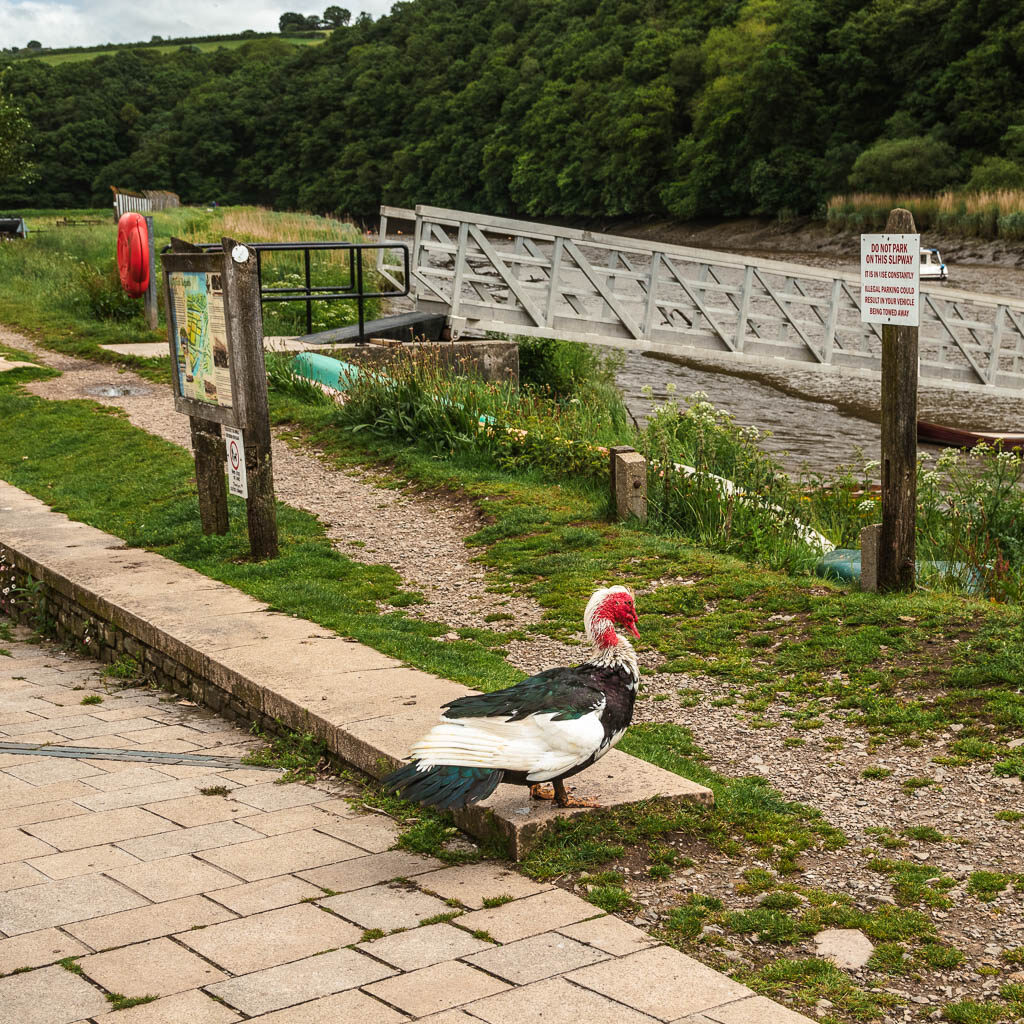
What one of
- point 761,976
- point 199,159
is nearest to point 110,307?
point 761,976

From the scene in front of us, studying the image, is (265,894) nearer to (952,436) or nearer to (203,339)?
(203,339)

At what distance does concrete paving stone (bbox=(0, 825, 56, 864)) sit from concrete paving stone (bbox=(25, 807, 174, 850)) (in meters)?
0.03

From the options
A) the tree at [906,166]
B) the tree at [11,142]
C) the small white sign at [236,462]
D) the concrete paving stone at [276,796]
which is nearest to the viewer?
the concrete paving stone at [276,796]

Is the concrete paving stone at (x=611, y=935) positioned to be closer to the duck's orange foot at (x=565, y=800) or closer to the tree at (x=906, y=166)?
the duck's orange foot at (x=565, y=800)

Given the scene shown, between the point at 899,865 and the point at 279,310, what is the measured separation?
15.8 metres

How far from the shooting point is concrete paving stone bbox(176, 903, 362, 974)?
3.21 m

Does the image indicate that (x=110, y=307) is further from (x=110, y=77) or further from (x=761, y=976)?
(x=110, y=77)

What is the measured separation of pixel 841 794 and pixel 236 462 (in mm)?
4271

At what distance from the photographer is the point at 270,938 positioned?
131 inches

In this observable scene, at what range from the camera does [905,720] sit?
507cm

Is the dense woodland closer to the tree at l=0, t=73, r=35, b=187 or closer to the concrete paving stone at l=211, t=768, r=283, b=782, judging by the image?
the tree at l=0, t=73, r=35, b=187

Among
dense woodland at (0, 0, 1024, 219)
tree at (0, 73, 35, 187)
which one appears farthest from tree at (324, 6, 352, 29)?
tree at (0, 73, 35, 187)

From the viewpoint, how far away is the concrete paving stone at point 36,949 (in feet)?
10.5

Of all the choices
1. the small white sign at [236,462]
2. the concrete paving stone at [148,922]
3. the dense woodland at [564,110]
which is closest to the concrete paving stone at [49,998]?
the concrete paving stone at [148,922]
